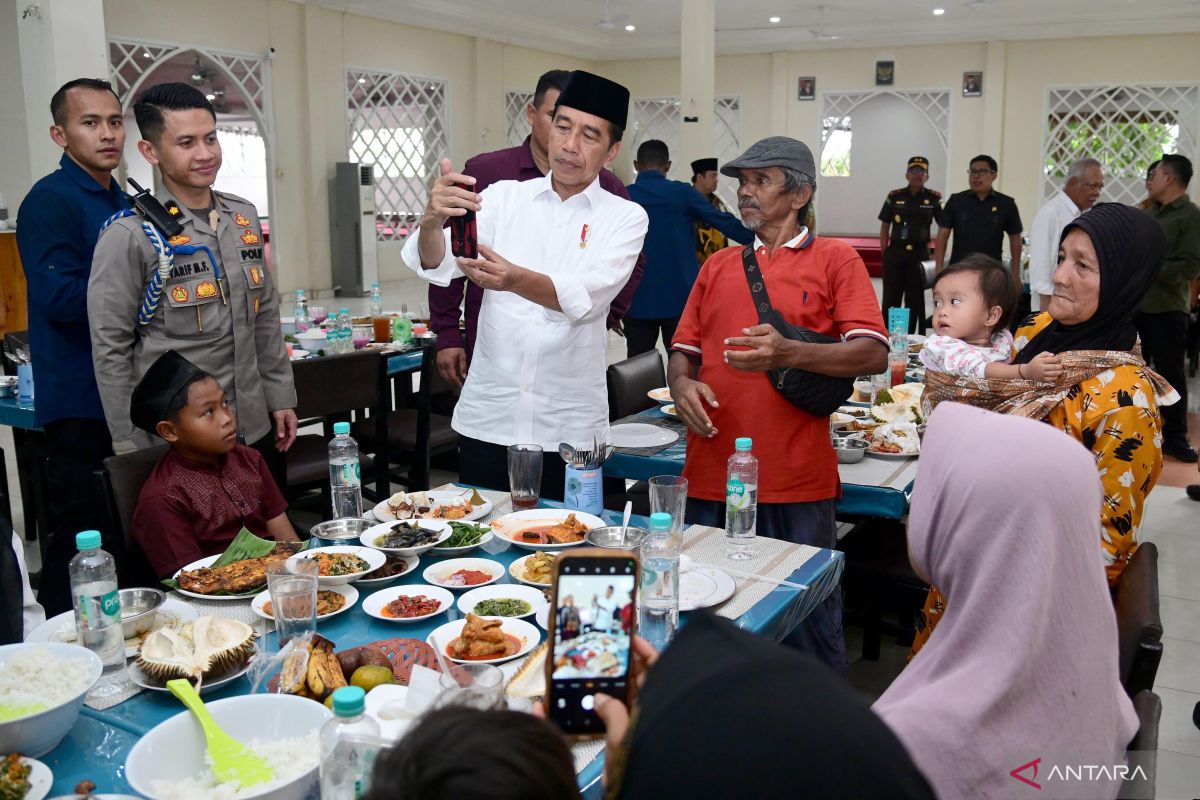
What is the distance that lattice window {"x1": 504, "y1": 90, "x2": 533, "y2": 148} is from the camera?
14.8 metres

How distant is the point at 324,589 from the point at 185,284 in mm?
1223

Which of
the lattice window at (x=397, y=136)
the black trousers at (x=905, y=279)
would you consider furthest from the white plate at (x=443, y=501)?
the lattice window at (x=397, y=136)

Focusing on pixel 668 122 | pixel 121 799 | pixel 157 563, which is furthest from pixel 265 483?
pixel 668 122

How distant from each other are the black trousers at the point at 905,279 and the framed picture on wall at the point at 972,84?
581cm

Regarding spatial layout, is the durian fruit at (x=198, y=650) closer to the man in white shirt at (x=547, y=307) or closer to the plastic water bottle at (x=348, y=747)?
the plastic water bottle at (x=348, y=747)

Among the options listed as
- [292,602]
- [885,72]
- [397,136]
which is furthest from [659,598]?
[885,72]

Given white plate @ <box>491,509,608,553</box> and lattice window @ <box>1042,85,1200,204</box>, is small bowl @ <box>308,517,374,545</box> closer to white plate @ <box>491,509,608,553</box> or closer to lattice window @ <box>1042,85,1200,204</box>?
white plate @ <box>491,509,608,553</box>

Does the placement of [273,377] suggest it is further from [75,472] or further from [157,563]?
[157,563]

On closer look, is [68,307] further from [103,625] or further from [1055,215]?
[1055,215]

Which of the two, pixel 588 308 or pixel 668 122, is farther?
pixel 668 122

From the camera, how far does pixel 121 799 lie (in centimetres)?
124

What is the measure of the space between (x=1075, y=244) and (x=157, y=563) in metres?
2.21

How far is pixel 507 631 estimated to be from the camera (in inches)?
69.3

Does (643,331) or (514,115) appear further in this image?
(514,115)
